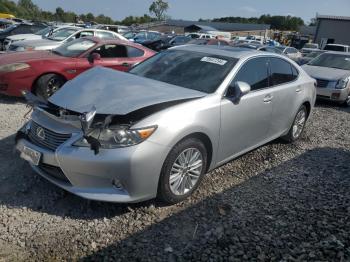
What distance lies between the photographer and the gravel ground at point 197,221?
9.65 feet

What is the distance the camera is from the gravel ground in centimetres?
294

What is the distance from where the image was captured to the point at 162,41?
23203 mm

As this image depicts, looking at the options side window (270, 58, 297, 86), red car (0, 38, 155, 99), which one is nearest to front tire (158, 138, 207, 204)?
side window (270, 58, 297, 86)

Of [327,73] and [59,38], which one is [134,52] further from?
[327,73]

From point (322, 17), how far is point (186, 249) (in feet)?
146

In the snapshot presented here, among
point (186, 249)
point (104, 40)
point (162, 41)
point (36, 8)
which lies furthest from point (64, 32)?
point (36, 8)

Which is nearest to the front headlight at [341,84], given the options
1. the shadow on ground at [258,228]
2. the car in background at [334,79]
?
the car in background at [334,79]

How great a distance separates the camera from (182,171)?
357 cm

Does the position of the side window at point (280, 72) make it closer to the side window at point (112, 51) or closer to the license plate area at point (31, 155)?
the license plate area at point (31, 155)

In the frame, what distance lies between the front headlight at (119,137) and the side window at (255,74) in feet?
4.92

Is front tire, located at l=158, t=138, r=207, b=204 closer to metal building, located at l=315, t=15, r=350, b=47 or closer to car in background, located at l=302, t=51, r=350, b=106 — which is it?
car in background, located at l=302, t=51, r=350, b=106

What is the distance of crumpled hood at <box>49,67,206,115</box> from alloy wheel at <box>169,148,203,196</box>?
0.59 metres

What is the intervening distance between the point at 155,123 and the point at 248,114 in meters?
1.48

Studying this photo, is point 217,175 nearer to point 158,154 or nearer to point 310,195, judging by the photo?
point 310,195
